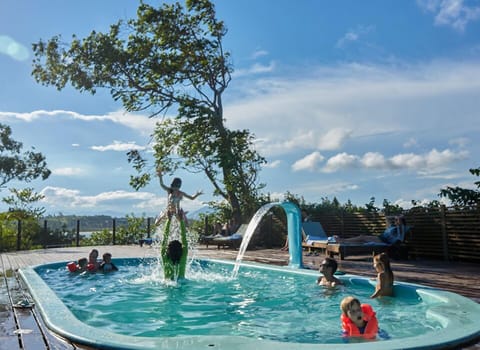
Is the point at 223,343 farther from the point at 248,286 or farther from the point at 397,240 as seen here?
the point at 397,240

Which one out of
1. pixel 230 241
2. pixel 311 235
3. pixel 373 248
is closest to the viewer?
pixel 373 248

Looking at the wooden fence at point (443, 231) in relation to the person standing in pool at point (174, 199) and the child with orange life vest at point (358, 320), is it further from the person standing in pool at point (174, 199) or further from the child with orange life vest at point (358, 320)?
the child with orange life vest at point (358, 320)

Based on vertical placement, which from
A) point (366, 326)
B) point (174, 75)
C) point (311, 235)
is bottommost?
point (366, 326)

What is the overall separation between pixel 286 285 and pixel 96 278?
3982 mm

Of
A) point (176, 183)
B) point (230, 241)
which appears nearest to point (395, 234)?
point (176, 183)

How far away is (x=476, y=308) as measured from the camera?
14.6 feet

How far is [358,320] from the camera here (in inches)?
157

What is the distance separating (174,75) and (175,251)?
12.4 metres

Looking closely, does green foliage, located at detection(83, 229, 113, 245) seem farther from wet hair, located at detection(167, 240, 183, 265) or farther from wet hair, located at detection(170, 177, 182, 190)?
wet hair, located at detection(167, 240, 183, 265)

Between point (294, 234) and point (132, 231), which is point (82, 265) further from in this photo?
point (132, 231)

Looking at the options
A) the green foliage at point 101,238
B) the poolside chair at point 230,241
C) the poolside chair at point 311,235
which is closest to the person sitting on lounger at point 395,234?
the poolside chair at point 311,235

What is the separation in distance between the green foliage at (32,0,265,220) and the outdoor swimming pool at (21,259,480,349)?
385 inches

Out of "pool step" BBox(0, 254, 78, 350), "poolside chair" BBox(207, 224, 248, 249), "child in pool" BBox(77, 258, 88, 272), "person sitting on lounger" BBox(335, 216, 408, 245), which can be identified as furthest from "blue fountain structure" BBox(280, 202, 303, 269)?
"poolside chair" BBox(207, 224, 248, 249)

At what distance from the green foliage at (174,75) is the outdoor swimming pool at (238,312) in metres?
9.77
